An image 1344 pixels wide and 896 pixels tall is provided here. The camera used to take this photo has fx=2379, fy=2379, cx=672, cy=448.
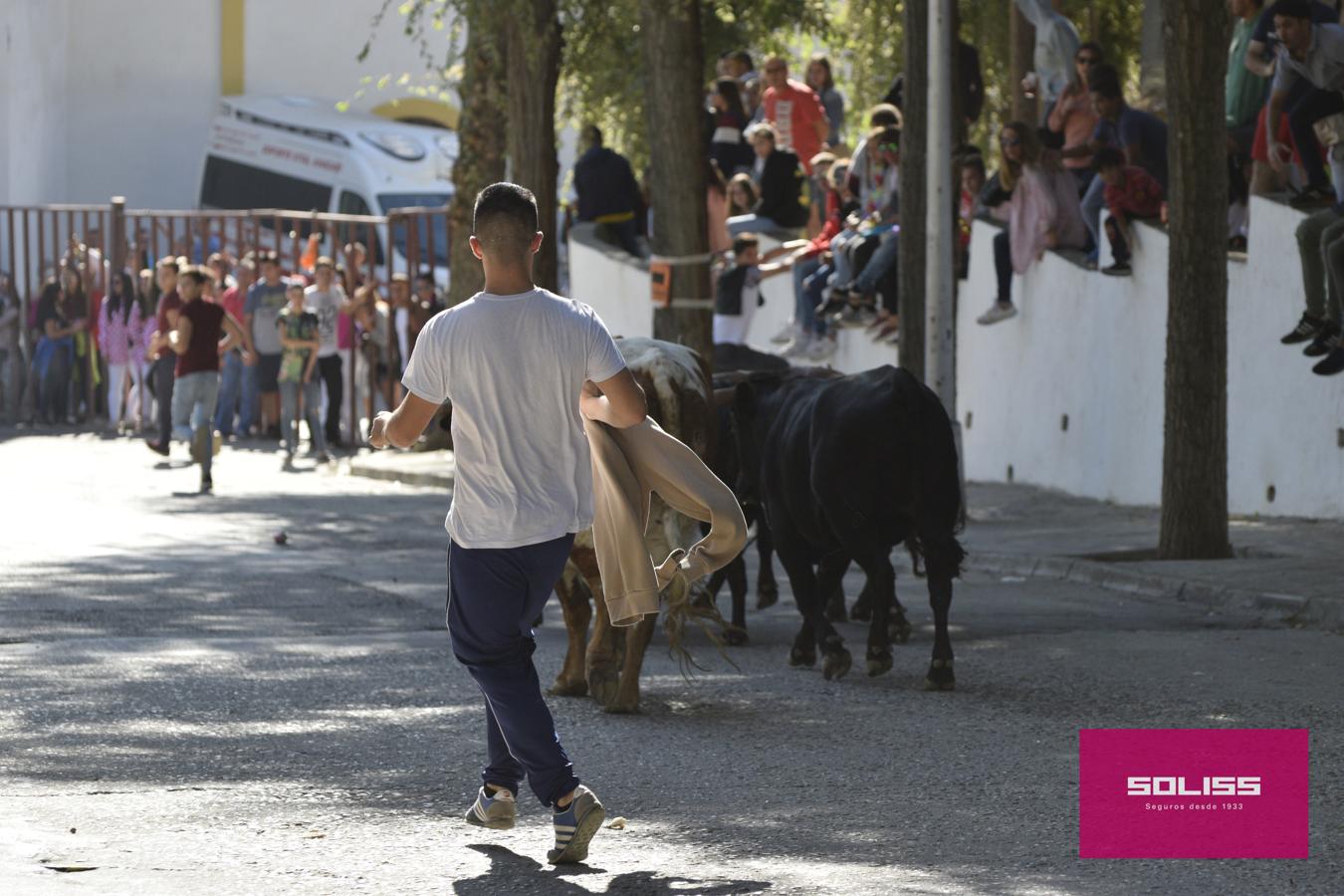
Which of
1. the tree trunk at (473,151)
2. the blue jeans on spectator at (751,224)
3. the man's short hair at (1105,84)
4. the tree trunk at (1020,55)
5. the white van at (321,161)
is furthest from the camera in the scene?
the white van at (321,161)

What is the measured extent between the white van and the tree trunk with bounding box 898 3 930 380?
1667 cm

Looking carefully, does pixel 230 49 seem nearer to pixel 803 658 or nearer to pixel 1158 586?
pixel 1158 586

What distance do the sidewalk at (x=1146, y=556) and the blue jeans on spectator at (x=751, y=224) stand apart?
20.5ft

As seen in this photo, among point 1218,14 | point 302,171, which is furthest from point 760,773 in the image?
point 302,171

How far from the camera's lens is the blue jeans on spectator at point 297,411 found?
26.1 meters

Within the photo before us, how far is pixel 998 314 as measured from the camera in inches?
833

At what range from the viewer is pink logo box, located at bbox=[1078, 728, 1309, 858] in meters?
6.84

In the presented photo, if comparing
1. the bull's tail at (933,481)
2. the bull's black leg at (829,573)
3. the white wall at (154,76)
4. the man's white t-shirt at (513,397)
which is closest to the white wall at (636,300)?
the bull's black leg at (829,573)

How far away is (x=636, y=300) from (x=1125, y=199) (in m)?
10.3

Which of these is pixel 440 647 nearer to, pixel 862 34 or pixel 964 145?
pixel 964 145

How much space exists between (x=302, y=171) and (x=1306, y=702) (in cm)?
3196

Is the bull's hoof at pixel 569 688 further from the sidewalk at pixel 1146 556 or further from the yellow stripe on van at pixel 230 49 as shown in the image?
the yellow stripe on van at pixel 230 49

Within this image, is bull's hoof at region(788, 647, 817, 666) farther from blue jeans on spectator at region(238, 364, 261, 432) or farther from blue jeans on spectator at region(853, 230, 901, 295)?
blue jeans on spectator at region(238, 364, 261, 432)

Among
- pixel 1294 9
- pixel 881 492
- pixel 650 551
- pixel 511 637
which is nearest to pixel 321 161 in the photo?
pixel 1294 9
